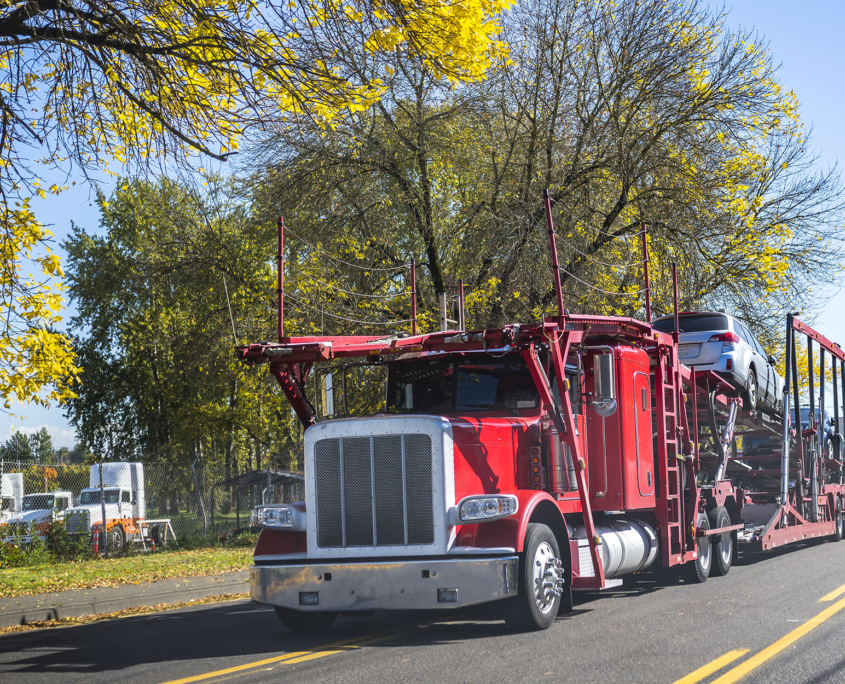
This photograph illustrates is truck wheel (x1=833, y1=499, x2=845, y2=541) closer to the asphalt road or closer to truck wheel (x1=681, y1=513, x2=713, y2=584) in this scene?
truck wheel (x1=681, y1=513, x2=713, y2=584)

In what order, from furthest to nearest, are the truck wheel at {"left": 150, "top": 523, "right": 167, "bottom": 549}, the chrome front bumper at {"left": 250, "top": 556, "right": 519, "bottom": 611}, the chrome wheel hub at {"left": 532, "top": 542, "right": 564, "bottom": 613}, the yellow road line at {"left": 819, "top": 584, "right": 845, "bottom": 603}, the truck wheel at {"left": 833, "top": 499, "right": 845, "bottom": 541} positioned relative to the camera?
the truck wheel at {"left": 150, "top": 523, "right": 167, "bottom": 549} → the truck wheel at {"left": 833, "top": 499, "right": 845, "bottom": 541} → the yellow road line at {"left": 819, "top": 584, "right": 845, "bottom": 603} → the chrome wheel hub at {"left": 532, "top": 542, "right": 564, "bottom": 613} → the chrome front bumper at {"left": 250, "top": 556, "right": 519, "bottom": 611}

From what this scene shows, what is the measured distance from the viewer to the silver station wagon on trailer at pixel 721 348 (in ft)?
43.5

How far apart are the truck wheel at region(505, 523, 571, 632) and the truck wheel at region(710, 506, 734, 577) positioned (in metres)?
4.76

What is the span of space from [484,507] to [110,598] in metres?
5.98

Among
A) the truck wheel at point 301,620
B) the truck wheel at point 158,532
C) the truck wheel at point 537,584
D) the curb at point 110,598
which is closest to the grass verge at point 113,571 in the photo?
the curb at point 110,598

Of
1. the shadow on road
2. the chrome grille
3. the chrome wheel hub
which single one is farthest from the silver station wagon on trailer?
the chrome grille

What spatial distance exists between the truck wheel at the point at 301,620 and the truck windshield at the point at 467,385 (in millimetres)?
2196

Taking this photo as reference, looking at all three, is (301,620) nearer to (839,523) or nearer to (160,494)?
(839,523)

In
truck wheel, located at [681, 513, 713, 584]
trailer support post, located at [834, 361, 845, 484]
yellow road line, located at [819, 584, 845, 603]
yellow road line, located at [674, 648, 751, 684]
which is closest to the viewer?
yellow road line, located at [674, 648, 751, 684]

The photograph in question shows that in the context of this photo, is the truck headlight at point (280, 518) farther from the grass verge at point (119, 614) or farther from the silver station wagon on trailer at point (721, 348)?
the silver station wagon on trailer at point (721, 348)

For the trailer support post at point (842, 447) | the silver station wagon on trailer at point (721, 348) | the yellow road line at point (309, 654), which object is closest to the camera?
the yellow road line at point (309, 654)

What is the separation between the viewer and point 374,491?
7754 millimetres

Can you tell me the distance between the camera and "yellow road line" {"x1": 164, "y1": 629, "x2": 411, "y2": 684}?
6.43m

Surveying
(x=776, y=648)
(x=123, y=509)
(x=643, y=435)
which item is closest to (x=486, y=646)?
(x=776, y=648)
